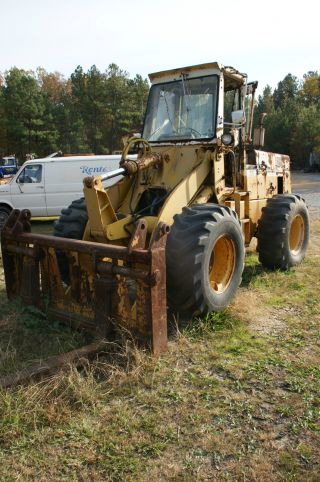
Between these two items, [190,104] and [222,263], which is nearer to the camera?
[222,263]

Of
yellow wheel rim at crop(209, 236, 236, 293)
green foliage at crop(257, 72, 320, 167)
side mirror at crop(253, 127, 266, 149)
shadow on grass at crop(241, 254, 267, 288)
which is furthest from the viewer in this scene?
green foliage at crop(257, 72, 320, 167)

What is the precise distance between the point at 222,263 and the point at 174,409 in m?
2.20

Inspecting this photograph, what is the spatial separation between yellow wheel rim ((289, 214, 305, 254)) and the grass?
106 inches

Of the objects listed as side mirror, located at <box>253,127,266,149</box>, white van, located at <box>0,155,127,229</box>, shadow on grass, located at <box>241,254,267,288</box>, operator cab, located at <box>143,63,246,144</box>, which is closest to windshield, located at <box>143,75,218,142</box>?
operator cab, located at <box>143,63,246,144</box>

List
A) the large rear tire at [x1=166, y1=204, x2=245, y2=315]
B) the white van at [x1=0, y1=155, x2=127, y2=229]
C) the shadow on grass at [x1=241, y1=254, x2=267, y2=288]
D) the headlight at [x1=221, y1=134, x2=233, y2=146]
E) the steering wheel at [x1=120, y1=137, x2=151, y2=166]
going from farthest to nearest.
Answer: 1. the white van at [x1=0, y1=155, x2=127, y2=229]
2. the shadow on grass at [x1=241, y1=254, x2=267, y2=288]
3. the steering wheel at [x1=120, y1=137, x2=151, y2=166]
4. the headlight at [x1=221, y1=134, x2=233, y2=146]
5. the large rear tire at [x1=166, y1=204, x2=245, y2=315]

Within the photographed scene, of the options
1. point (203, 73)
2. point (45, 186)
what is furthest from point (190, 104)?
point (45, 186)

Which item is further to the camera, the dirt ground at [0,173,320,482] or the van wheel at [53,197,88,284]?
the van wheel at [53,197,88,284]

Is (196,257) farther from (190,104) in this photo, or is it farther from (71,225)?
(190,104)

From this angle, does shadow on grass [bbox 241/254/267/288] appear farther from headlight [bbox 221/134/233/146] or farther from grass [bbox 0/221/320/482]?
headlight [bbox 221/134/233/146]

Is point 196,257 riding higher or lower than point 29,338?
higher

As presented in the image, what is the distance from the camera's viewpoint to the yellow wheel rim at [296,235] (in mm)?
6980

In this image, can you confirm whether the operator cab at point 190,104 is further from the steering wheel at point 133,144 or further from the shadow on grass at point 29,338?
the shadow on grass at point 29,338

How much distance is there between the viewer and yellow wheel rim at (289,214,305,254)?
6980 mm

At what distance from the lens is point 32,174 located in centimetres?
1257
